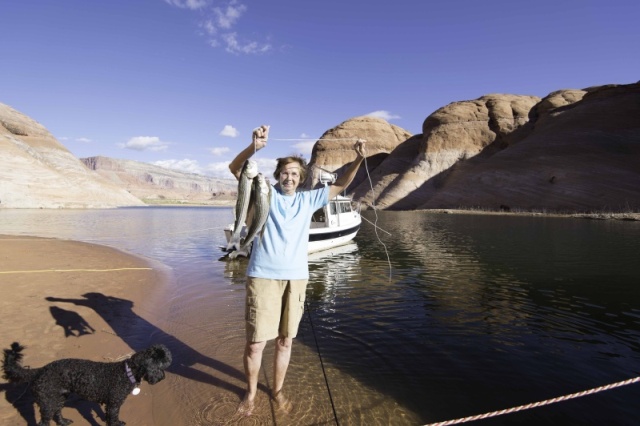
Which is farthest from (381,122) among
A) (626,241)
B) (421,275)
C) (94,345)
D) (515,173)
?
(94,345)

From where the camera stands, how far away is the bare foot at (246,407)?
171 inches

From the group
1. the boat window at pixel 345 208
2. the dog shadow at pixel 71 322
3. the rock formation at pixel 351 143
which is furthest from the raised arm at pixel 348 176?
the rock formation at pixel 351 143

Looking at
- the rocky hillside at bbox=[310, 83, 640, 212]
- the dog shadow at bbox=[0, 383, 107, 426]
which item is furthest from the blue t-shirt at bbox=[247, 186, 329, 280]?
the rocky hillside at bbox=[310, 83, 640, 212]

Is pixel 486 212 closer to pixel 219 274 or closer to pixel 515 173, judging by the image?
pixel 515 173

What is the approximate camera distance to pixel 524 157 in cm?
6775

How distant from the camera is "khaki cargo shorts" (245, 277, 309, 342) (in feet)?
11.8

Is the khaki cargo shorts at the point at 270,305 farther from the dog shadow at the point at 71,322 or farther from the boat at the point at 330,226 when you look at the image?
the boat at the point at 330,226

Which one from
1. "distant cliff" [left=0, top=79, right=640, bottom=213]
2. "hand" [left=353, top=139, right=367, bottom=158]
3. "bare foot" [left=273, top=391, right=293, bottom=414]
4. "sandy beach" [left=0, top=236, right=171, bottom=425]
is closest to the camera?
"hand" [left=353, top=139, right=367, bottom=158]

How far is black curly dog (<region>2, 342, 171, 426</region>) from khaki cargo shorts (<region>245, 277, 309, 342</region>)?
86 centimetres

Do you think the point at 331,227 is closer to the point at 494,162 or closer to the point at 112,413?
the point at 112,413

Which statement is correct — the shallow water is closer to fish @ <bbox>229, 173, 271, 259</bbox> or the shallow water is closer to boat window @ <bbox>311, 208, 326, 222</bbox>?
fish @ <bbox>229, 173, 271, 259</bbox>

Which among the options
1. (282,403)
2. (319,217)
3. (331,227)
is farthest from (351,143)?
(282,403)

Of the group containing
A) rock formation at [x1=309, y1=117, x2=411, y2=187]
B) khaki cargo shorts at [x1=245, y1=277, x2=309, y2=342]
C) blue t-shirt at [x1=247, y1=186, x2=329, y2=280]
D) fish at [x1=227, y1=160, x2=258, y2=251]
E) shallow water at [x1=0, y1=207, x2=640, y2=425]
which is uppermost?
rock formation at [x1=309, y1=117, x2=411, y2=187]

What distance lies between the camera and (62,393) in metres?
3.50
